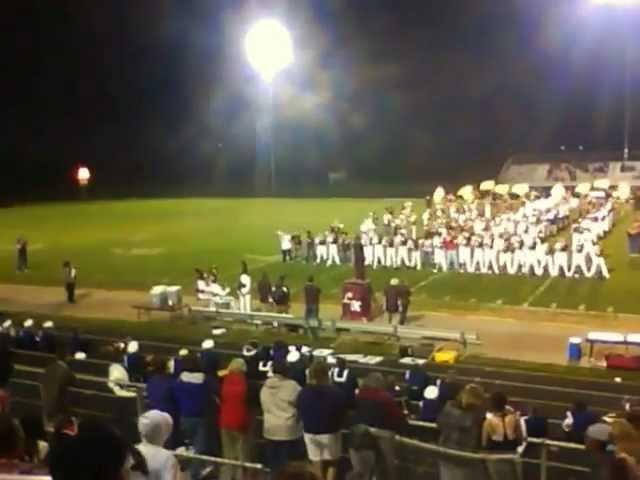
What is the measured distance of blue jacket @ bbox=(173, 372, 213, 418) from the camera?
28.5 feet

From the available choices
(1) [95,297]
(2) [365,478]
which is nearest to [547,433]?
(2) [365,478]

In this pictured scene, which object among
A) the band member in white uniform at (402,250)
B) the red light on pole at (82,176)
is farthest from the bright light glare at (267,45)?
the red light on pole at (82,176)

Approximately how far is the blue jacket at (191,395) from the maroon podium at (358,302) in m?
11.7

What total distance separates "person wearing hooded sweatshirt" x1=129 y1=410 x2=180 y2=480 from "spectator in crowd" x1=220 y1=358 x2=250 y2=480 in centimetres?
287

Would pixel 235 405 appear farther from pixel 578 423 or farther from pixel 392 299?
pixel 392 299

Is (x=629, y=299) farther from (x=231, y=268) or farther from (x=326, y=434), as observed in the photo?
(x=326, y=434)

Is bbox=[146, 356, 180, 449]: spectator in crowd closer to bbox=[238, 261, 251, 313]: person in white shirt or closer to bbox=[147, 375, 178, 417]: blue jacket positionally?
bbox=[147, 375, 178, 417]: blue jacket

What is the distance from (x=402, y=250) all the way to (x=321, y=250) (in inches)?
99.5

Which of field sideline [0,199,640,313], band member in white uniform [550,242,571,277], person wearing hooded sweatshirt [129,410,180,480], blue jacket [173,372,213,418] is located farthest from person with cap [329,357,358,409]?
band member in white uniform [550,242,571,277]

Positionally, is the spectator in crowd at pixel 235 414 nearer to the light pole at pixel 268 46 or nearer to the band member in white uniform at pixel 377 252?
the band member in white uniform at pixel 377 252

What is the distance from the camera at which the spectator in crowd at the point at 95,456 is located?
340 centimetres

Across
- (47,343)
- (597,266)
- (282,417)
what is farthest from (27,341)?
(597,266)

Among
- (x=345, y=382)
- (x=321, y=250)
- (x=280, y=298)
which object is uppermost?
(x=321, y=250)

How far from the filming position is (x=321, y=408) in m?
8.00
